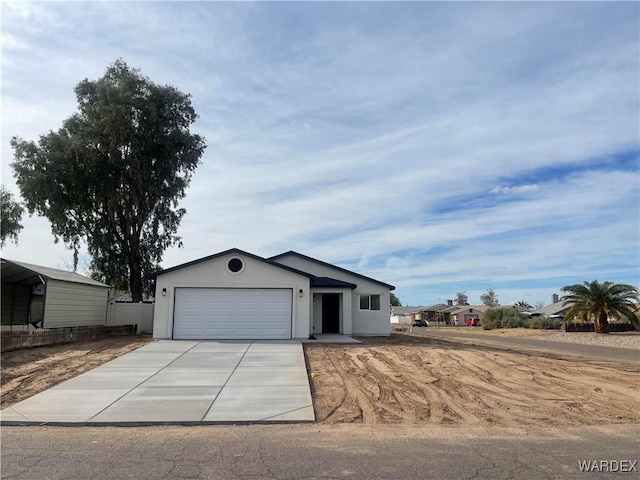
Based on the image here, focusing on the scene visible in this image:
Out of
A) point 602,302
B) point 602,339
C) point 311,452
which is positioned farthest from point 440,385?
point 602,302

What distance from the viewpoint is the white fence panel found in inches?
1035

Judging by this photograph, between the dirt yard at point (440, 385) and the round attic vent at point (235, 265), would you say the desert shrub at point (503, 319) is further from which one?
the round attic vent at point (235, 265)

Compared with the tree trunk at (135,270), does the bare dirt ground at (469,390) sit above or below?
below

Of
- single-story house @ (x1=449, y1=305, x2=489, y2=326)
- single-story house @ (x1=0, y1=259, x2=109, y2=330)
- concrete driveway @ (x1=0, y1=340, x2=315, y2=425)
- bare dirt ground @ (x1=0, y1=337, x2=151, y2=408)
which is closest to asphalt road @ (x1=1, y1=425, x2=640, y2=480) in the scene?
concrete driveway @ (x1=0, y1=340, x2=315, y2=425)

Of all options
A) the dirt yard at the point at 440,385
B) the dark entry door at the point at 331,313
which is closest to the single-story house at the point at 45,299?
the dirt yard at the point at 440,385

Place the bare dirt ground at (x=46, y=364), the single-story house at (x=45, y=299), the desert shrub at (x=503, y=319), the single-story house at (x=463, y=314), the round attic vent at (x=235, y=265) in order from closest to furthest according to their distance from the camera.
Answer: the bare dirt ground at (x=46, y=364)
the single-story house at (x=45, y=299)
the round attic vent at (x=235, y=265)
the desert shrub at (x=503, y=319)
the single-story house at (x=463, y=314)

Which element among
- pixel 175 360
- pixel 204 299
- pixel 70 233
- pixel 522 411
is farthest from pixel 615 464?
pixel 70 233

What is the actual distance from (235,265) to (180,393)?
10.6 metres

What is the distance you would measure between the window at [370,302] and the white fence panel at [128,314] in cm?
1201

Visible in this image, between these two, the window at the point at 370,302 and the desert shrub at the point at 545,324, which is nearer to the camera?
the window at the point at 370,302

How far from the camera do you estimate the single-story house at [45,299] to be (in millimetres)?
20236

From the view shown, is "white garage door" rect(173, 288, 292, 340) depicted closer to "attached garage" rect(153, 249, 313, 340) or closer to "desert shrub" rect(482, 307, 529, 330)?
"attached garage" rect(153, 249, 313, 340)

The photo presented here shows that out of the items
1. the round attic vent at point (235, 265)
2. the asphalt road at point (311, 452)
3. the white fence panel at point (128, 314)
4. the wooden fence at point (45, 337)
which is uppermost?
the round attic vent at point (235, 265)

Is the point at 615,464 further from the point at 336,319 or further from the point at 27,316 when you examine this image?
the point at 27,316
